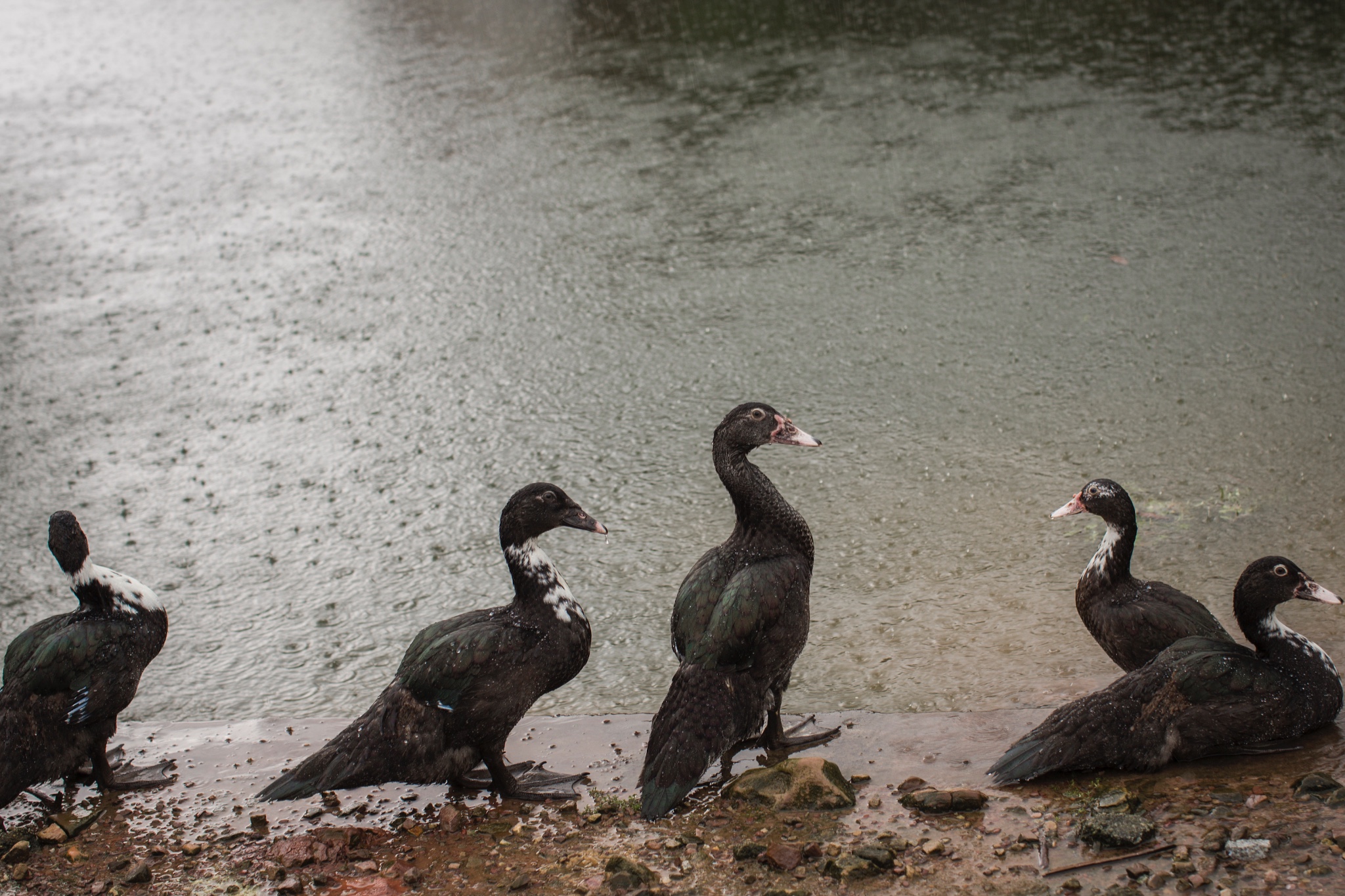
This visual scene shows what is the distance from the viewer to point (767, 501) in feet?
15.1

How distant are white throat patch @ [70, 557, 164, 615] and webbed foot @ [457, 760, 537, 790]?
1.36 meters

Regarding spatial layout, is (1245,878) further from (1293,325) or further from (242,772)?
(1293,325)

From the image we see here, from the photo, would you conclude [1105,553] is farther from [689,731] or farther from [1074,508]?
[689,731]

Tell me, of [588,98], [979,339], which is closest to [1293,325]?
[979,339]

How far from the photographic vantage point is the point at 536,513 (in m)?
4.49

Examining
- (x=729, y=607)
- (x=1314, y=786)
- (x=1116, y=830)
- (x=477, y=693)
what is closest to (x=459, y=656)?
(x=477, y=693)

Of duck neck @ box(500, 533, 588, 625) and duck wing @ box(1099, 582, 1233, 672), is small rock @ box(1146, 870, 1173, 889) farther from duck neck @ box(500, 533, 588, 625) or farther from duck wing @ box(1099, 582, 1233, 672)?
duck neck @ box(500, 533, 588, 625)

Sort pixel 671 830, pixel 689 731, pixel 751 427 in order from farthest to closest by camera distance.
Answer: pixel 751 427 < pixel 689 731 < pixel 671 830

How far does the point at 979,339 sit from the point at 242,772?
4.67m

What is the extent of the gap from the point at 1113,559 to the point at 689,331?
3.68m

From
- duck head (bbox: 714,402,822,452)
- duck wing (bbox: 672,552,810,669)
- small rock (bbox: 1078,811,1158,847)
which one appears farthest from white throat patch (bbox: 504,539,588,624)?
small rock (bbox: 1078,811,1158,847)

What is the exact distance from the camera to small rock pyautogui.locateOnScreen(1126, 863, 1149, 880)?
333 centimetres

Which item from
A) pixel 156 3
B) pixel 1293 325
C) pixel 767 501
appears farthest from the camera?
pixel 156 3

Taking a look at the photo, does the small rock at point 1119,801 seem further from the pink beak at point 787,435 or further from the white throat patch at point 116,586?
the white throat patch at point 116,586
